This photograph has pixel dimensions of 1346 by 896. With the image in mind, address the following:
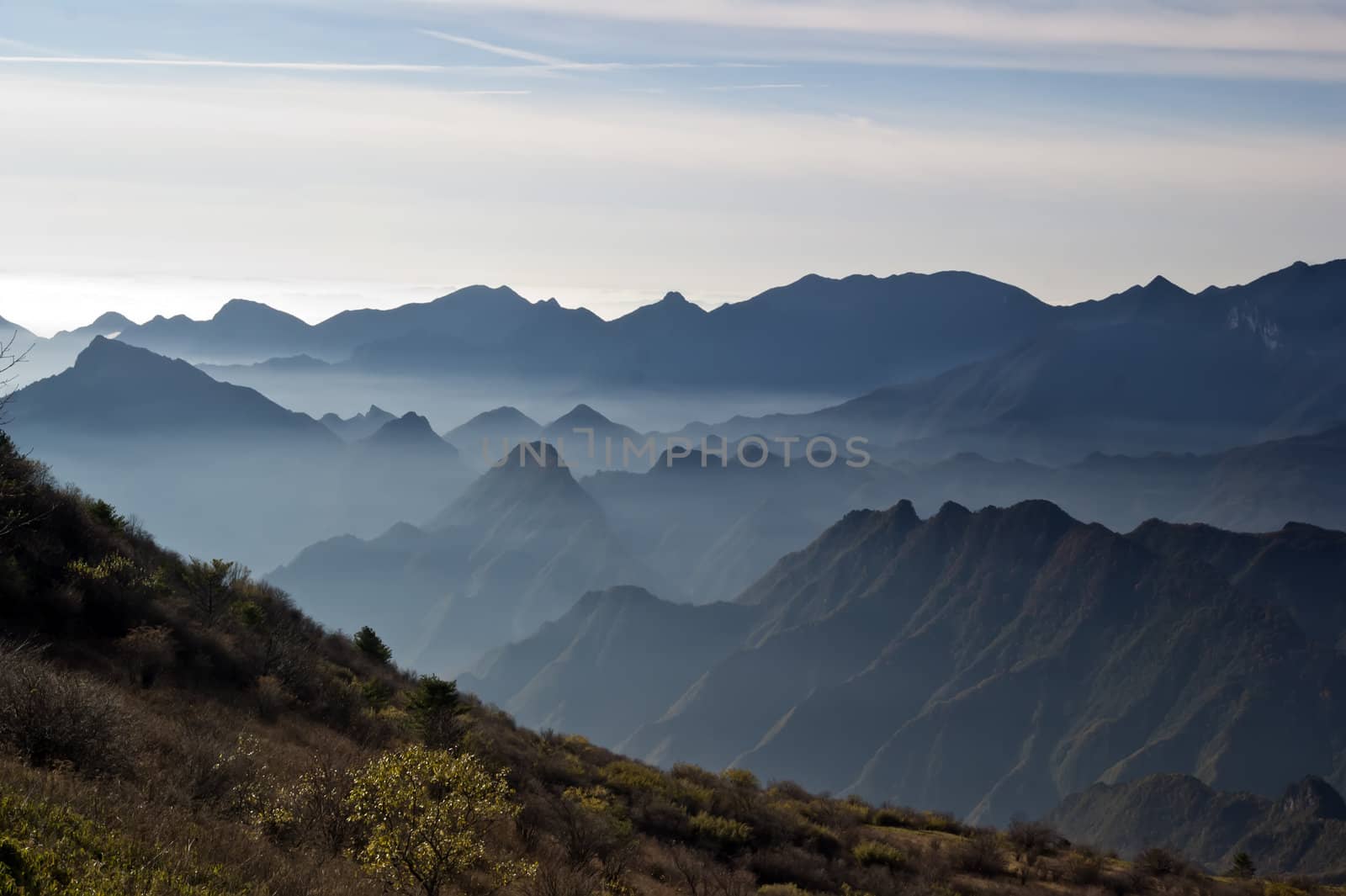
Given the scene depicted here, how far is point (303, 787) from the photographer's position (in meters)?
17.0

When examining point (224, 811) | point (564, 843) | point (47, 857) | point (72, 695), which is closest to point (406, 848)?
point (224, 811)

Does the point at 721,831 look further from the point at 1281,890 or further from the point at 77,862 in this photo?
the point at 77,862

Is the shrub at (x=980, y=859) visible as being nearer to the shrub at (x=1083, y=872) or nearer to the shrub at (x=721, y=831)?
the shrub at (x=1083, y=872)

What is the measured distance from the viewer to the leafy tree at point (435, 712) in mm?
25312

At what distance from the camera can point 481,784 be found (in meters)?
15.2

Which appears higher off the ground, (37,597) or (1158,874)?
(37,597)

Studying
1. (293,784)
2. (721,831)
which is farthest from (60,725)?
(721,831)

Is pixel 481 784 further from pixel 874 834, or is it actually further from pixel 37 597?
pixel 874 834

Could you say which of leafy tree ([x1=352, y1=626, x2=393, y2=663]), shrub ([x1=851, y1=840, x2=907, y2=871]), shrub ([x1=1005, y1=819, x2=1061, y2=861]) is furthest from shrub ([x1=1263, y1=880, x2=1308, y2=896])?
leafy tree ([x1=352, y1=626, x2=393, y2=663])

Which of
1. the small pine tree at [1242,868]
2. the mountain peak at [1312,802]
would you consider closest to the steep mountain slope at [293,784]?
the small pine tree at [1242,868]

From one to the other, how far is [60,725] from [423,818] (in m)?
5.73

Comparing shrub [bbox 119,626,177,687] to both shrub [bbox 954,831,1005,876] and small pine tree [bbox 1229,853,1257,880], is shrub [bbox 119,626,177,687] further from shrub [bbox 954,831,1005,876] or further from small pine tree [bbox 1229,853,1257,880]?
small pine tree [bbox 1229,853,1257,880]

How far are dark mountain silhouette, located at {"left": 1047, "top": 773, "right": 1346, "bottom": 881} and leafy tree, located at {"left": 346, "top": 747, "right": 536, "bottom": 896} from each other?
13716cm

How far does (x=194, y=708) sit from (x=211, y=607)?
8.12 metres
